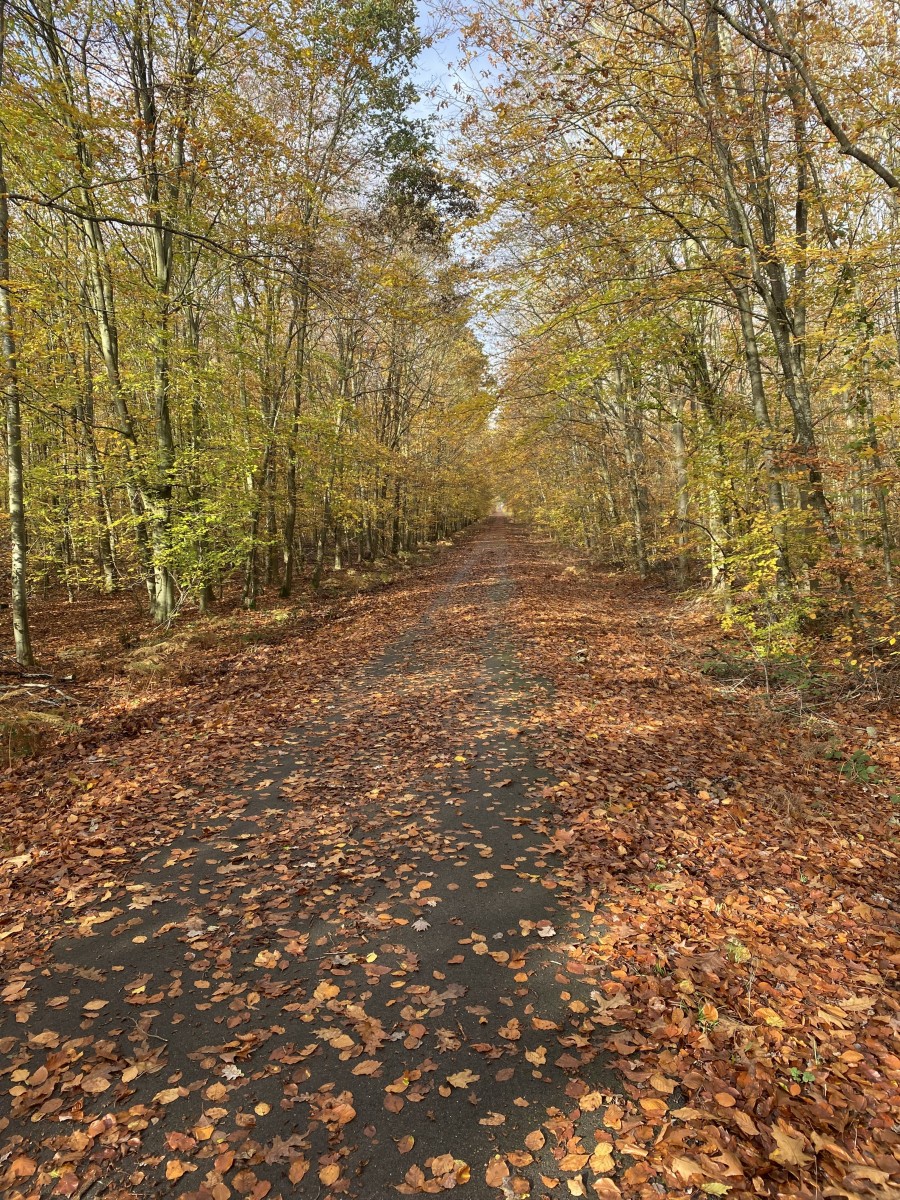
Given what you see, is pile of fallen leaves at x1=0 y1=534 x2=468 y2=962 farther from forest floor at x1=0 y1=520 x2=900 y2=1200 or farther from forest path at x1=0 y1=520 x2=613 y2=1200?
forest path at x1=0 y1=520 x2=613 y2=1200

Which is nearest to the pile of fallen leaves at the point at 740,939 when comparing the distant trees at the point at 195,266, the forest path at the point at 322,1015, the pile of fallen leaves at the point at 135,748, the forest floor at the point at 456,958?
the forest floor at the point at 456,958

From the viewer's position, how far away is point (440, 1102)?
3.10 meters

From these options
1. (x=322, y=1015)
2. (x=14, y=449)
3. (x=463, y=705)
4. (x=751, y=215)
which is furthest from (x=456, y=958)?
(x=751, y=215)

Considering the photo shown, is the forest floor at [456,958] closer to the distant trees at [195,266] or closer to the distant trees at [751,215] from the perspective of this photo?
the distant trees at [751,215]

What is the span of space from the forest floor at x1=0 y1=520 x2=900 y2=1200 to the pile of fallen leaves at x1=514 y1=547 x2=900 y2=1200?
0.02m

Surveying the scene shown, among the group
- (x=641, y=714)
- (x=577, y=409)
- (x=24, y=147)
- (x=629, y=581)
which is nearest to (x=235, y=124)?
(x=24, y=147)

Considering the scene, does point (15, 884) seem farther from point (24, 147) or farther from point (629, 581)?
point (629, 581)

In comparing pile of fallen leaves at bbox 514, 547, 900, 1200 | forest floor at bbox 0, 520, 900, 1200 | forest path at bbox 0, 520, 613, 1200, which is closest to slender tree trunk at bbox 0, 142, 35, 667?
forest floor at bbox 0, 520, 900, 1200

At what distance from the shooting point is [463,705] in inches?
365

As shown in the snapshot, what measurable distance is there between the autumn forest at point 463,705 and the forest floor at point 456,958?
28mm

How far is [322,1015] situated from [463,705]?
18.9 feet

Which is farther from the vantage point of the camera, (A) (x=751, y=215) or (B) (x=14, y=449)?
(A) (x=751, y=215)

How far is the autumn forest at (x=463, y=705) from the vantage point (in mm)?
3078

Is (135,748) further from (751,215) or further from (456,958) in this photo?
(751,215)
